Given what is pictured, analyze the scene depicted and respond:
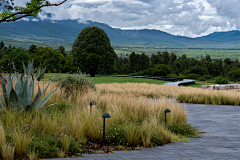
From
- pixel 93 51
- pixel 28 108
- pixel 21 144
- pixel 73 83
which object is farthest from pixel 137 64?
pixel 21 144

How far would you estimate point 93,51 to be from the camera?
3659 centimetres

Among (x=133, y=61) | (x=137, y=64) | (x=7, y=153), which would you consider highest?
(x=133, y=61)

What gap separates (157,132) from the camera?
582 cm

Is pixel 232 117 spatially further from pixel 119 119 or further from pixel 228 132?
pixel 119 119

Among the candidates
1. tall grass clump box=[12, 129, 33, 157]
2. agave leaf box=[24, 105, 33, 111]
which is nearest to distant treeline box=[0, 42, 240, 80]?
agave leaf box=[24, 105, 33, 111]

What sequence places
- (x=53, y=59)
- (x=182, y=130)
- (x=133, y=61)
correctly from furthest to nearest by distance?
(x=133, y=61), (x=53, y=59), (x=182, y=130)

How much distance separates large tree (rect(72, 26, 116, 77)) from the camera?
35.8 m

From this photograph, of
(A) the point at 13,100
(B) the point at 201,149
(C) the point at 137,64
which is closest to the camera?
(B) the point at 201,149

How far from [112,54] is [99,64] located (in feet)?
10.2

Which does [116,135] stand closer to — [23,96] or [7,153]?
[7,153]

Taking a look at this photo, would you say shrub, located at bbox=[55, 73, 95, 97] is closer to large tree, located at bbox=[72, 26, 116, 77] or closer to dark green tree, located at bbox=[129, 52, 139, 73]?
large tree, located at bbox=[72, 26, 116, 77]

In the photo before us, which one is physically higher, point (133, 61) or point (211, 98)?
point (133, 61)

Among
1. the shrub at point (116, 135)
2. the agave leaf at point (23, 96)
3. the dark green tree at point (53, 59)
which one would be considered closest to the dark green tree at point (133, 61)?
the dark green tree at point (53, 59)

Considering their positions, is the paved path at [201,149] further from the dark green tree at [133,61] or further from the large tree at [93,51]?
the dark green tree at [133,61]
